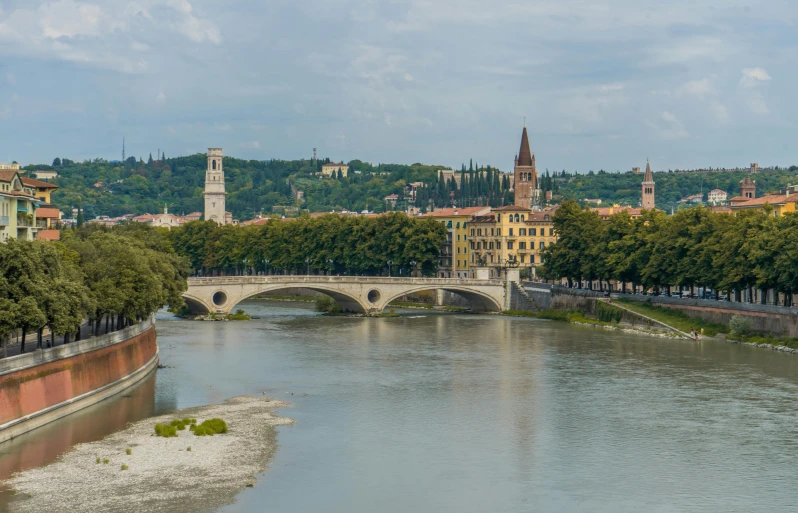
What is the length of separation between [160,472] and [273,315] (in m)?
62.0

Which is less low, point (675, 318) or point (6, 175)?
point (6, 175)

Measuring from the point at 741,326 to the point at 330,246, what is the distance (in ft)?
206

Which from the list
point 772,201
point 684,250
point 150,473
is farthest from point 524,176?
point 150,473

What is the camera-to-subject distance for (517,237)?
127188 millimetres

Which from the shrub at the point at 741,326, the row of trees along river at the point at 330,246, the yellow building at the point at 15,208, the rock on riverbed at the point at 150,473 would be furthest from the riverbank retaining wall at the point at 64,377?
the row of trees along river at the point at 330,246

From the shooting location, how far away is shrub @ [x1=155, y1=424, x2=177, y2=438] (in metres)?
44.7

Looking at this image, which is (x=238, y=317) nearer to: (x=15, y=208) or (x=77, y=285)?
(x=15, y=208)

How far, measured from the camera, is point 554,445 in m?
44.4

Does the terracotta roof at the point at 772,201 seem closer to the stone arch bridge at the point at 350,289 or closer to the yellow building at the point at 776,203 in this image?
the yellow building at the point at 776,203

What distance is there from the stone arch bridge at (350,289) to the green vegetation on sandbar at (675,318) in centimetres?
1821

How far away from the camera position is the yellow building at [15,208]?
208ft

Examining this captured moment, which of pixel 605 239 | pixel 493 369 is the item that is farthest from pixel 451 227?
pixel 493 369

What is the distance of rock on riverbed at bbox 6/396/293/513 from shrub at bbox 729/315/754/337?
3621 cm

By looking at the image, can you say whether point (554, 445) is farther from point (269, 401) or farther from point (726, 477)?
point (269, 401)
